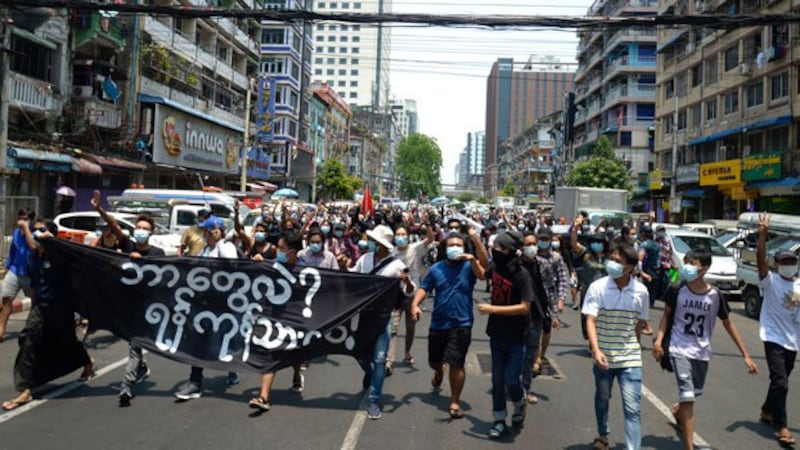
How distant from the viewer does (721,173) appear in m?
33.2

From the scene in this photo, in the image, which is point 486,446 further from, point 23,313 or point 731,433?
point 23,313

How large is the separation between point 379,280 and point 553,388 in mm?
2345

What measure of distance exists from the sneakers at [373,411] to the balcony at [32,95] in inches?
678

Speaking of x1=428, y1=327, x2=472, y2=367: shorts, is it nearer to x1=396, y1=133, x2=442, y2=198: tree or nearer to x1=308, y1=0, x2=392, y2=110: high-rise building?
x1=396, y1=133, x2=442, y2=198: tree

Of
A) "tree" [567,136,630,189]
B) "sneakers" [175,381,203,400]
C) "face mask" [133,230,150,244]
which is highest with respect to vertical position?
"tree" [567,136,630,189]

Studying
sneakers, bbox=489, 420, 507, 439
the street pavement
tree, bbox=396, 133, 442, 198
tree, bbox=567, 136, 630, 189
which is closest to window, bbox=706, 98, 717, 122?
tree, bbox=567, 136, 630, 189

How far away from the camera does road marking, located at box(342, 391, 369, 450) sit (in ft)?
16.5

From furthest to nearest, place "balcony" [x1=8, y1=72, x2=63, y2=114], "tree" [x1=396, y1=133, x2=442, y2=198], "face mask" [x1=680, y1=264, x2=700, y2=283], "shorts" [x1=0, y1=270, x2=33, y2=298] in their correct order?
"tree" [x1=396, y1=133, x2=442, y2=198] < "balcony" [x1=8, y1=72, x2=63, y2=114] < "shorts" [x1=0, y1=270, x2=33, y2=298] < "face mask" [x1=680, y1=264, x2=700, y2=283]

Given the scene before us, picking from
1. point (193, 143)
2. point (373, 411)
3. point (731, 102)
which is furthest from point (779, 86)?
point (373, 411)

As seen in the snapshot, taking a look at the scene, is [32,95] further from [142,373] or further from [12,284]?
[142,373]

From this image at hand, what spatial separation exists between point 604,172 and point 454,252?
42605mm

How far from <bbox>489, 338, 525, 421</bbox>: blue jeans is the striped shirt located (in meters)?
0.75

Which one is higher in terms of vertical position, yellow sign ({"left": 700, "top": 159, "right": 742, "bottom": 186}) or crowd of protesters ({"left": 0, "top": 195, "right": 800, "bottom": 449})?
yellow sign ({"left": 700, "top": 159, "right": 742, "bottom": 186})

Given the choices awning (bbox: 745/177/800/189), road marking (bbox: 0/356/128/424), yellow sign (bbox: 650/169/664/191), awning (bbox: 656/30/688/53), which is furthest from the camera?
yellow sign (bbox: 650/169/664/191)
